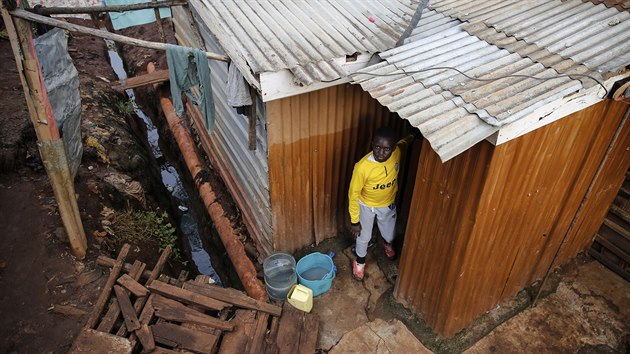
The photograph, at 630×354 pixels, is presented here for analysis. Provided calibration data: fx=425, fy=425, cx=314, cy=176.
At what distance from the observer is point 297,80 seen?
448 cm

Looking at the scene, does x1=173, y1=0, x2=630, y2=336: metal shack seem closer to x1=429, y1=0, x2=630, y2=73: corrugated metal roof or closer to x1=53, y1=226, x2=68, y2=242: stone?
x1=429, y1=0, x2=630, y2=73: corrugated metal roof

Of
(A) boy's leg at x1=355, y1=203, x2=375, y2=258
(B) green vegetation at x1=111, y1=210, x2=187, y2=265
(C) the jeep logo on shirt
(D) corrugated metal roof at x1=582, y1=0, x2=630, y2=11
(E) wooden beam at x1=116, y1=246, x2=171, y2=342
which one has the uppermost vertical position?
(D) corrugated metal roof at x1=582, y1=0, x2=630, y2=11

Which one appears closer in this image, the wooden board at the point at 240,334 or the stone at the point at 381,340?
the wooden board at the point at 240,334

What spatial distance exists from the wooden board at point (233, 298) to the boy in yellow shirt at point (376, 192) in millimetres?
1423

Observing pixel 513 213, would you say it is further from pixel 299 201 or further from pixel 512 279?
pixel 299 201

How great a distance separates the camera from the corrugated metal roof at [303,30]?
4641 mm

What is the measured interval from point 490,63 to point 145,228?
6030 millimetres

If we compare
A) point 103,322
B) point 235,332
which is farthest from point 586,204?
point 103,322

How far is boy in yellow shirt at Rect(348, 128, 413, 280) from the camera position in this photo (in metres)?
5.22

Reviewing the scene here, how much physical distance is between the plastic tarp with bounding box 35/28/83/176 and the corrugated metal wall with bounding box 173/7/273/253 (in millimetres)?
2039

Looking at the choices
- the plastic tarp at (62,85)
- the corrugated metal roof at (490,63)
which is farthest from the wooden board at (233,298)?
the corrugated metal roof at (490,63)

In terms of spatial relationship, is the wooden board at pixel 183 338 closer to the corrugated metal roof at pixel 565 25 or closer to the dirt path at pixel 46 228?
the dirt path at pixel 46 228

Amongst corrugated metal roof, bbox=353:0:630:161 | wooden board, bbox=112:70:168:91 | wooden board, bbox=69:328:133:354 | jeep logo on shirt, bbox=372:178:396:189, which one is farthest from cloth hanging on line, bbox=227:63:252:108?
wooden board, bbox=112:70:168:91

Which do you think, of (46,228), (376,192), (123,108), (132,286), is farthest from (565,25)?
(123,108)
